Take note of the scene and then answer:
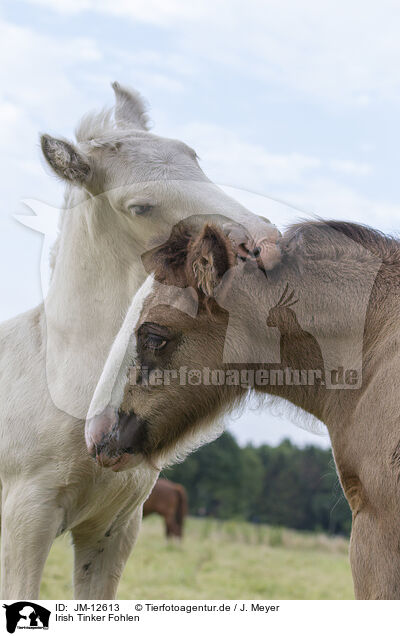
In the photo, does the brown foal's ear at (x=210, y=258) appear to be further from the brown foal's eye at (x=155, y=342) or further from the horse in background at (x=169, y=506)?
the horse in background at (x=169, y=506)

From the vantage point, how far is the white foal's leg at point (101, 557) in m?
3.98

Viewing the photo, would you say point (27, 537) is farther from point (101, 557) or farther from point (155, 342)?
point (155, 342)

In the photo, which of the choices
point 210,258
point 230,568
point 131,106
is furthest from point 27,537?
point 230,568

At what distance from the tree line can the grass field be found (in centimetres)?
1086

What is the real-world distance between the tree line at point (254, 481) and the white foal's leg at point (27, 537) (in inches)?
1009

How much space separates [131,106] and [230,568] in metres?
8.94

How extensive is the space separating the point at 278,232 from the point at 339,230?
0.29 m

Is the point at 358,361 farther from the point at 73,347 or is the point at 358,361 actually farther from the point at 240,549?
the point at 240,549

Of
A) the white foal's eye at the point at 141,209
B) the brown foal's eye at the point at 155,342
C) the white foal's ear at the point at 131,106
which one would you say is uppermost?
the white foal's ear at the point at 131,106

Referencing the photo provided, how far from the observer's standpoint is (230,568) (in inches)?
445
